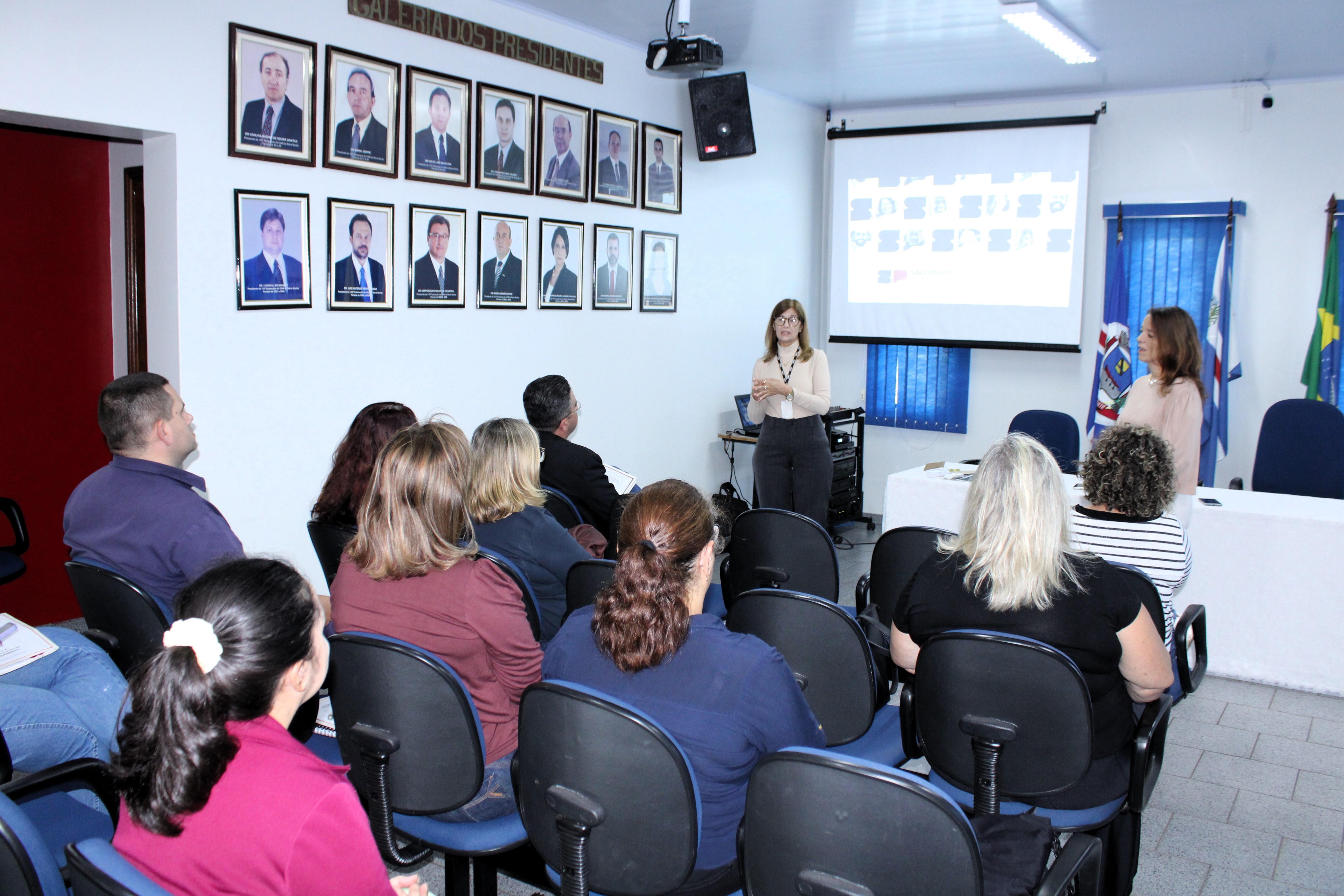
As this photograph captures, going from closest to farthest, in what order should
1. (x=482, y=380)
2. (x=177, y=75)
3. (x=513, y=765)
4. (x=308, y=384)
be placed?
1. (x=513, y=765)
2. (x=177, y=75)
3. (x=308, y=384)
4. (x=482, y=380)

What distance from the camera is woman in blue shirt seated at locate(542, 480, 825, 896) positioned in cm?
162

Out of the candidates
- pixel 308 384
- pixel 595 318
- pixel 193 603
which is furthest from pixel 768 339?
pixel 193 603

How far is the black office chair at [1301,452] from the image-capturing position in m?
4.74

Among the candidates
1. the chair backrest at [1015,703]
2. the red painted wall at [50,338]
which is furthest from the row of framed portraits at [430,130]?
the chair backrest at [1015,703]

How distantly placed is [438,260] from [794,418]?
2.07 meters

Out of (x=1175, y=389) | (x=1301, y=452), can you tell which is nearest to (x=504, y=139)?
(x=1175, y=389)

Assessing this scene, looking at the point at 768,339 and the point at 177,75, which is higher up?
the point at 177,75

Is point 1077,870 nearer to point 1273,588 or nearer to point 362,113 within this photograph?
point 1273,588

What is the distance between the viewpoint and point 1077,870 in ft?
5.29

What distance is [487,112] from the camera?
4.66 metres

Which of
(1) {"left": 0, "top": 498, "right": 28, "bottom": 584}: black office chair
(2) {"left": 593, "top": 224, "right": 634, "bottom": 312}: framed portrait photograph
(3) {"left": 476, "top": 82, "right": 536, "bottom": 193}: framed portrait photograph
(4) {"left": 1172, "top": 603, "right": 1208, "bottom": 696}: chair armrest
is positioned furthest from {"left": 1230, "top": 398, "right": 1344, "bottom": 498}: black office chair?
(1) {"left": 0, "top": 498, "right": 28, "bottom": 584}: black office chair

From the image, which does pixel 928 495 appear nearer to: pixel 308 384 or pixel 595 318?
pixel 595 318

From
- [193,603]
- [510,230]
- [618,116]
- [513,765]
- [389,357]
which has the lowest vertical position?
[513,765]

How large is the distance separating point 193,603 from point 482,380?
144 inches
